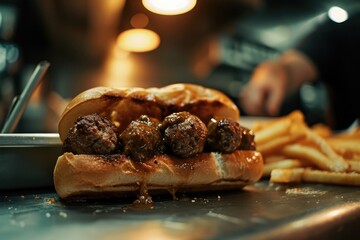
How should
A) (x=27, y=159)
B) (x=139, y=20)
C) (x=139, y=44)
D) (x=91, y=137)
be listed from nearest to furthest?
(x=91, y=137)
(x=27, y=159)
(x=139, y=20)
(x=139, y=44)

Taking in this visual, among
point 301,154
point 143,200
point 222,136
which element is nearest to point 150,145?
point 143,200

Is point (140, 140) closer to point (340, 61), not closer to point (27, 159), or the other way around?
point (27, 159)

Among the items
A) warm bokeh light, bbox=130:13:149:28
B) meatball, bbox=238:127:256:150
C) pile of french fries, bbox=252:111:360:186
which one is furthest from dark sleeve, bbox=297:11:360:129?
meatball, bbox=238:127:256:150

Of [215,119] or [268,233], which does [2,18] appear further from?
[268,233]

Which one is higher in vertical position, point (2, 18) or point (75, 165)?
point (2, 18)

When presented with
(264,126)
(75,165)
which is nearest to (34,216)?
(75,165)
